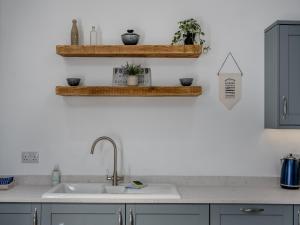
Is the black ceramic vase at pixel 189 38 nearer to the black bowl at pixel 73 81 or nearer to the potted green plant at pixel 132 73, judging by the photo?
the potted green plant at pixel 132 73

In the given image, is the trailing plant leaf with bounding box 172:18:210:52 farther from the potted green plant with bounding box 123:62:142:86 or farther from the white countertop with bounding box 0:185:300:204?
the white countertop with bounding box 0:185:300:204

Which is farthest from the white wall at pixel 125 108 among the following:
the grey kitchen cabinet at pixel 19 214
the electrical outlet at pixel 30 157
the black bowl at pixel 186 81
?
the grey kitchen cabinet at pixel 19 214

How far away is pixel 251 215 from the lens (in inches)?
115

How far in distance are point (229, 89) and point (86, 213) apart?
4.89 ft

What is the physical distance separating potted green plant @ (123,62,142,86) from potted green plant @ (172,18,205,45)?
0.37 metres

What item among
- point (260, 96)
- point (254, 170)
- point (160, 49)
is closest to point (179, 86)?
point (160, 49)

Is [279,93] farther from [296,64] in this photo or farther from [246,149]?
[246,149]

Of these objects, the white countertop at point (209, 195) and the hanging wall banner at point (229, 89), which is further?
the hanging wall banner at point (229, 89)

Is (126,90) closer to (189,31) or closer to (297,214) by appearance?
(189,31)

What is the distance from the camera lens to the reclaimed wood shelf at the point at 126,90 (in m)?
3.28

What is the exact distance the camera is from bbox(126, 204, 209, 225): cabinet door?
9.48 feet

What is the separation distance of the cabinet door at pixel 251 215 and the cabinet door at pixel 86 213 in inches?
25.6

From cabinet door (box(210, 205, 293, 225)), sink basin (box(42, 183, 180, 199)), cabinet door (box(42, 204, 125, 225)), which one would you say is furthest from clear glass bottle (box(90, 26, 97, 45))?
cabinet door (box(210, 205, 293, 225))

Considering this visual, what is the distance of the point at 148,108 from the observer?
346 cm
